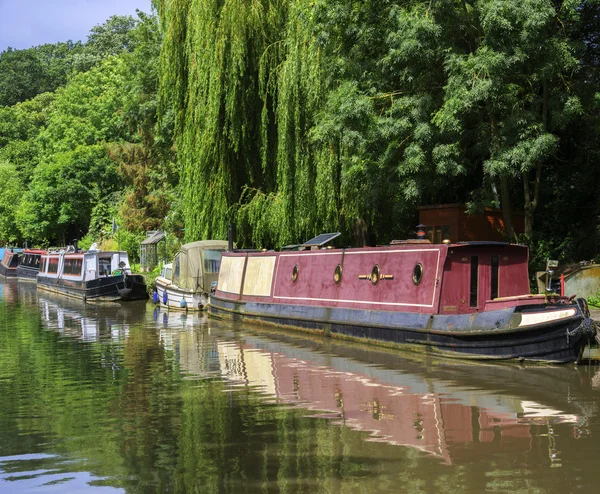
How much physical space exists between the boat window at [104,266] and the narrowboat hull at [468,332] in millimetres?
20535

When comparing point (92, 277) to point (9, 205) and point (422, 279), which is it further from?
point (9, 205)

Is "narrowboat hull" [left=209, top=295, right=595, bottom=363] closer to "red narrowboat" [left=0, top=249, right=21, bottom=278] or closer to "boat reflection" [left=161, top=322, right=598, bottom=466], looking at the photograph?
"boat reflection" [left=161, top=322, right=598, bottom=466]

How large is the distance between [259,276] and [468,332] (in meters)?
10.3

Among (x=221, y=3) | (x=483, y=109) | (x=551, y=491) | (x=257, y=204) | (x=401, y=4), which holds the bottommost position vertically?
(x=551, y=491)

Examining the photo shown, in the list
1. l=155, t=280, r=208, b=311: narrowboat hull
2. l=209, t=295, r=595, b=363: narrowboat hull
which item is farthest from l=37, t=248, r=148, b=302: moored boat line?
l=209, t=295, r=595, b=363: narrowboat hull

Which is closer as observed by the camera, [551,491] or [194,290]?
[551,491]

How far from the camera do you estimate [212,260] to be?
1129 inches

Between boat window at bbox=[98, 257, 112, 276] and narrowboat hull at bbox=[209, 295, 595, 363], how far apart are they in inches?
808

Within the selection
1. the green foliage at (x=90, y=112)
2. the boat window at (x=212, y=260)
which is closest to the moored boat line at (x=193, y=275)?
the boat window at (x=212, y=260)

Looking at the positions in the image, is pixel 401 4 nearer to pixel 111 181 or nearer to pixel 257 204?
pixel 257 204

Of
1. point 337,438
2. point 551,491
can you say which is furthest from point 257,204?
point 551,491

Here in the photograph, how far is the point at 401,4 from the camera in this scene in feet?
67.8

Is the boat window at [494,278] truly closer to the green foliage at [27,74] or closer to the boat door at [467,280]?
the boat door at [467,280]

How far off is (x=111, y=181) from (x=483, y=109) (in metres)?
44.3
